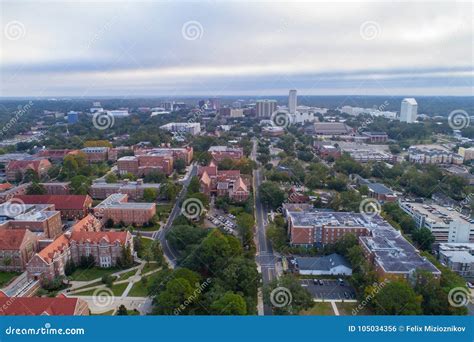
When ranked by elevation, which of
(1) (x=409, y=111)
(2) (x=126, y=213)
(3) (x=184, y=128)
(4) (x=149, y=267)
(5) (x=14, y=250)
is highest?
(1) (x=409, y=111)

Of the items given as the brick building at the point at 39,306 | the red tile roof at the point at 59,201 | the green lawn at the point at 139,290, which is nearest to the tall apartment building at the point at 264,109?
the red tile roof at the point at 59,201

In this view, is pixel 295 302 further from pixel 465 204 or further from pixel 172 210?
pixel 465 204

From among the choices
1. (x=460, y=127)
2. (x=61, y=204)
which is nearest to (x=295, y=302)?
(x=61, y=204)

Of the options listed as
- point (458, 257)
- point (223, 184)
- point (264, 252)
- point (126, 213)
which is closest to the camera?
point (458, 257)

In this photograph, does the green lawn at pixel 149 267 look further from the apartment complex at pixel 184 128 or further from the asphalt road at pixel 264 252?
the apartment complex at pixel 184 128

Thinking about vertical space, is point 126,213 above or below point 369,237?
below

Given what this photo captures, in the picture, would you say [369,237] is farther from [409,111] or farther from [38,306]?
[409,111]

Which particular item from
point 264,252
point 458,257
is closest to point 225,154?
point 264,252

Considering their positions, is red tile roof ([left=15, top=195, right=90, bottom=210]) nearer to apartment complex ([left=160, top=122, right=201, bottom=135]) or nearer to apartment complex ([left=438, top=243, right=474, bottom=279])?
apartment complex ([left=438, top=243, right=474, bottom=279])
